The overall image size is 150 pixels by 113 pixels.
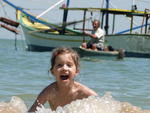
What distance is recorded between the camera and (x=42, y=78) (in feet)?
34.3


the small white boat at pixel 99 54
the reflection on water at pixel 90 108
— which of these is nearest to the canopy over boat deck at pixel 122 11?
the small white boat at pixel 99 54

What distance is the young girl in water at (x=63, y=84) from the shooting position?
4389 millimetres

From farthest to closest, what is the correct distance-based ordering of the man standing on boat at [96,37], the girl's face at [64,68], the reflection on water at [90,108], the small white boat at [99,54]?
1. the small white boat at [99,54]
2. the man standing on boat at [96,37]
3. the reflection on water at [90,108]
4. the girl's face at [64,68]

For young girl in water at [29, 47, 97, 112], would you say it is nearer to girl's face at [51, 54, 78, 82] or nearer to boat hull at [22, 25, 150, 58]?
girl's face at [51, 54, 78, 82]

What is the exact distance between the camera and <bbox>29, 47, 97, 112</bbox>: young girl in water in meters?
4.39

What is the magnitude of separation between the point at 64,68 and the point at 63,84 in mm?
290

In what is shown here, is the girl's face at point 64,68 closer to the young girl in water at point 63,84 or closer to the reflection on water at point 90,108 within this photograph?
the young girl in water at point 63,84

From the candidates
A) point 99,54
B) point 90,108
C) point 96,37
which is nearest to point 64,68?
point 90,108

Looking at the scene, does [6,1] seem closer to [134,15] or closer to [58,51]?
[134,15]

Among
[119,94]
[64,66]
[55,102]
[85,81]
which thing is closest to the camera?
[64,66]

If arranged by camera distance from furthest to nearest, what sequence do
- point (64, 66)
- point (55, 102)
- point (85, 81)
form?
point (85, 81) → point (55, 102) → point (64, 66)

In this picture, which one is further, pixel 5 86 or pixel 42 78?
pixel 42 78

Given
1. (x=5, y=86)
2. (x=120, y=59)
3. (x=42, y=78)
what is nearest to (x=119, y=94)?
(x=5, y=86)

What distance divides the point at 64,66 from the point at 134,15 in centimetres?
2043
